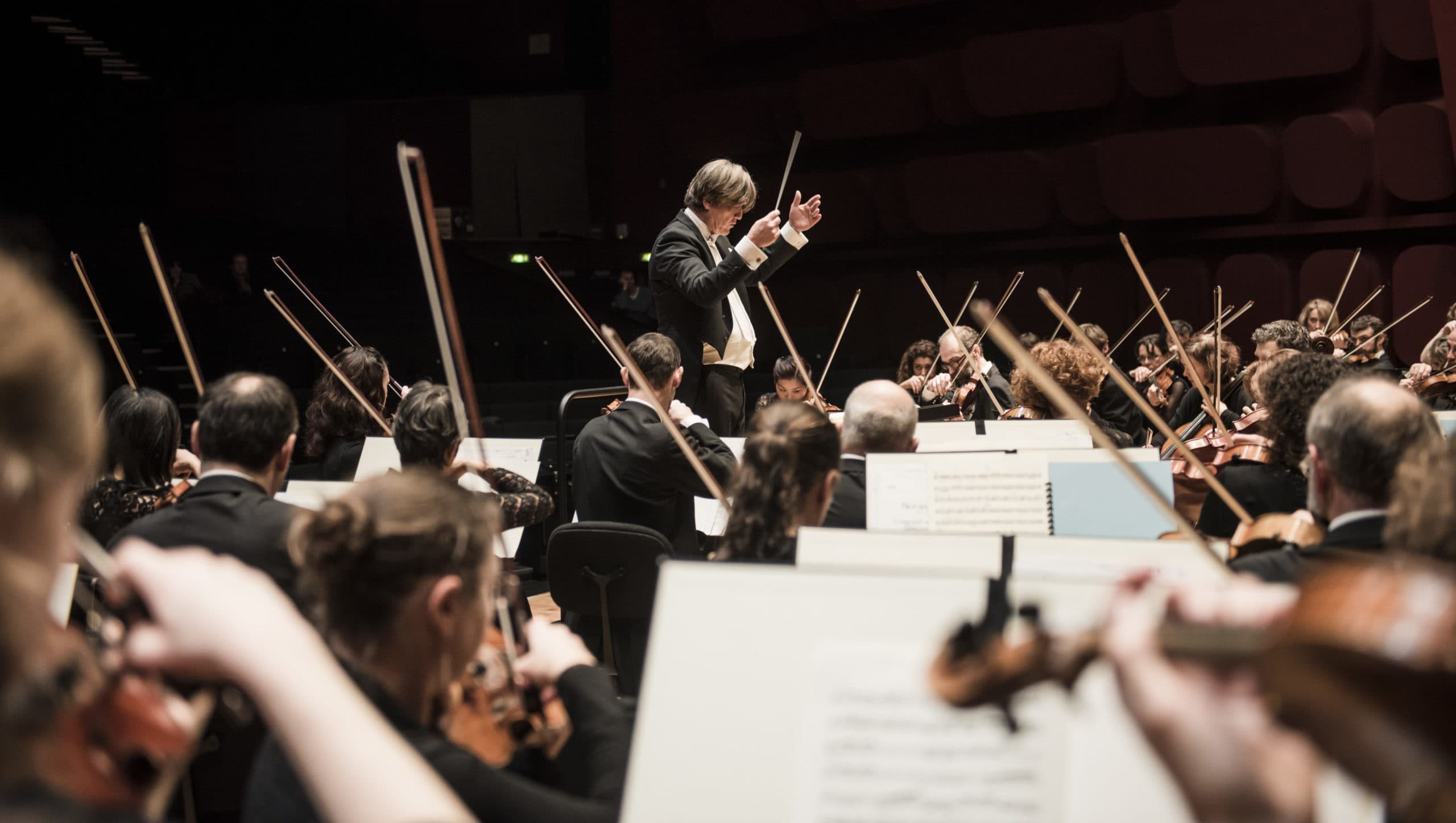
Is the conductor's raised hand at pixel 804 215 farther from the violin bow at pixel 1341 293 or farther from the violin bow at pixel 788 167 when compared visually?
the violin bow at pixel 1341 293

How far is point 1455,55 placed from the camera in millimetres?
5695

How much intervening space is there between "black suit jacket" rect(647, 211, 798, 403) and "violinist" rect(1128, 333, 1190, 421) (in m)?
3.22

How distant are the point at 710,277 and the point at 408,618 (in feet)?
8.15

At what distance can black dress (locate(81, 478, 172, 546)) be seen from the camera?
8.68 ft

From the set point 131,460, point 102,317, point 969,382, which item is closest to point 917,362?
point 969,382

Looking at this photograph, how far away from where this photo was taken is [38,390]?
62cm

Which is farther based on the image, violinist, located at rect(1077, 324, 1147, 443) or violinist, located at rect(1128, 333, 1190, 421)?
violinist, located at rect(1128, 333, 1190, 421)

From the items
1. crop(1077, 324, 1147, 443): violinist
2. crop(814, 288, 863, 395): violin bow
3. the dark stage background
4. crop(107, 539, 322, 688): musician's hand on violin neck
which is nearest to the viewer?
crop(107, 539, 322, 688): musician's hand on violin neck

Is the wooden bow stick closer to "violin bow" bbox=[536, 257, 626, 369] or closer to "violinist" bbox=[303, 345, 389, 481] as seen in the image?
"violin bow" bbox=[536, 257, 626, 369]

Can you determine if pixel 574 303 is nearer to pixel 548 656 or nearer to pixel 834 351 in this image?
pixel 834 351

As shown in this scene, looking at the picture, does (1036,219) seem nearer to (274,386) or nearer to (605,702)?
(274,386)

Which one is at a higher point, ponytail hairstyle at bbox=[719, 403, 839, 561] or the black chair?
ponytail hairstyle at bbox=[719, 403, 839, 561]

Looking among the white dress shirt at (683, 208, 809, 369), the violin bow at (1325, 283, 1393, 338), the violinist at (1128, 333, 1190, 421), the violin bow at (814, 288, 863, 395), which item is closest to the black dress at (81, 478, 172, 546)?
the white dress shirt at (683, 208, 809, 369)

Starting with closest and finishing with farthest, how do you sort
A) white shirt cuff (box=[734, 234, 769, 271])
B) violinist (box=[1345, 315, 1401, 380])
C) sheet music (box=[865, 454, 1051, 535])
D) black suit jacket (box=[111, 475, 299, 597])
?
black suit jacket (box=[111, 475, 299, 597]) < sheet music (box=[865, 454, 1051, 535]) < white shirt cuff (box=[734, 234, 769, 271]) < violinist (box=[1345, 315, 1401, 380])
